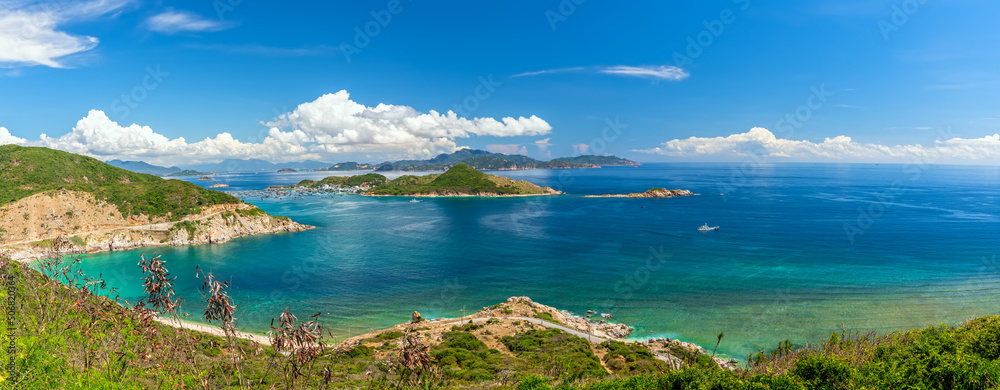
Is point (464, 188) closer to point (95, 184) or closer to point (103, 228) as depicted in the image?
point (95, 184)

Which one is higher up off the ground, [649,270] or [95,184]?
[95,184]

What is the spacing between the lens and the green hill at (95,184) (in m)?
71.7

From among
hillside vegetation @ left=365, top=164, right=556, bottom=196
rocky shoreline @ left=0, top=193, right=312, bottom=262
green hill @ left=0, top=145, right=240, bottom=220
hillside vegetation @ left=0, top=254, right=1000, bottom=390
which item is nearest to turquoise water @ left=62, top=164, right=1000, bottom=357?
rocky shoreline @ left=0, top=193, right=312, bottom=262

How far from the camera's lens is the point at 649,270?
53.3 m

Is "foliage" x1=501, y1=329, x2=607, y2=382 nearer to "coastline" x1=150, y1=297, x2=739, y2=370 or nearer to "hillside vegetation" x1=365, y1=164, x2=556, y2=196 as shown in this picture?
"coastline" x1=150, y1=297, x2=739, y2=370

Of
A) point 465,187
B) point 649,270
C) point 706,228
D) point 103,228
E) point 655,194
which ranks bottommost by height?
point 649,270

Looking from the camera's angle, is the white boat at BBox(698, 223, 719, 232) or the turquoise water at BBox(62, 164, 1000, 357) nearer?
the turquoise water at BBox(62, 164, 1000, 357)

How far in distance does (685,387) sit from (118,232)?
8881 centimetres

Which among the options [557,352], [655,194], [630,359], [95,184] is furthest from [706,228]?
[95,184]

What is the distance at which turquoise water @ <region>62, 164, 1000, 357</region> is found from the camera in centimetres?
3828

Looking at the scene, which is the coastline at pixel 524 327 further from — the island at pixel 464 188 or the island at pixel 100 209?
the island at pixel 464 188

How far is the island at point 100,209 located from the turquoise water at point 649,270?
447 centimetres

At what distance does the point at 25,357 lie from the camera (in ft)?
27.2

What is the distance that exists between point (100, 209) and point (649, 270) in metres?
92.4
